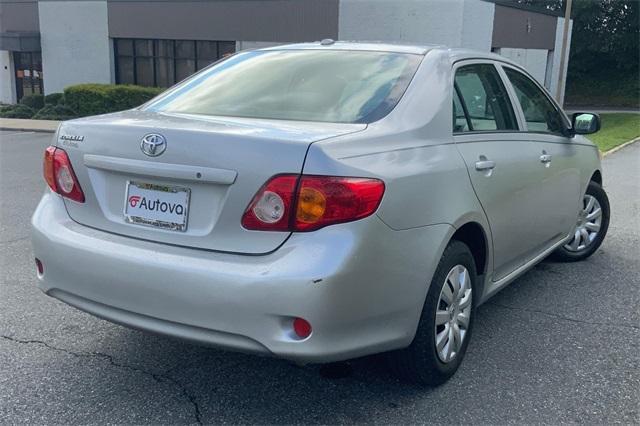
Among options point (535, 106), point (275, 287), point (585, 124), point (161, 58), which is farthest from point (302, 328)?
point (161, 58)

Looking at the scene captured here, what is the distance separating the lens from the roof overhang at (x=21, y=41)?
26922 millimetres

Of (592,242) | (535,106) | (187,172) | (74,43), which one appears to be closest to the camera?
(187,172)

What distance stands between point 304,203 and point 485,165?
1309mm

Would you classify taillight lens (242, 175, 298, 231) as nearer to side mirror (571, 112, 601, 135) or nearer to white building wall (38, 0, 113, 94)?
side mirror (571, 112, 601, 135)

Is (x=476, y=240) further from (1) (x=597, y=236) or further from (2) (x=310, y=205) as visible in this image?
(1) (x=597, y=236)

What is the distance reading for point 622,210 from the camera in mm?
7887

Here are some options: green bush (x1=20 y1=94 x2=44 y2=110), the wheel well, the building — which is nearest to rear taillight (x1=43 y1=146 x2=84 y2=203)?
the wheel well

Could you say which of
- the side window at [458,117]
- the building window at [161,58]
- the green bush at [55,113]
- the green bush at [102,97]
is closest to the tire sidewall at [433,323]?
the side window at [458,117]

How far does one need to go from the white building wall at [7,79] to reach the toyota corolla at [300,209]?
2865 centimetres

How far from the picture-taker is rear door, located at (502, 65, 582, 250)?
425 centimetres

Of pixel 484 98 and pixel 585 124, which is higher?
pixel 484 98

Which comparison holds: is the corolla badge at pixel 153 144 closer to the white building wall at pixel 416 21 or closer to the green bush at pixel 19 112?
the white building wall at pixel 416 21

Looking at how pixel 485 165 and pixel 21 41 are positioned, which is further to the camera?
pixel 21 41

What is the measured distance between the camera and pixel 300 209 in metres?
2.57
